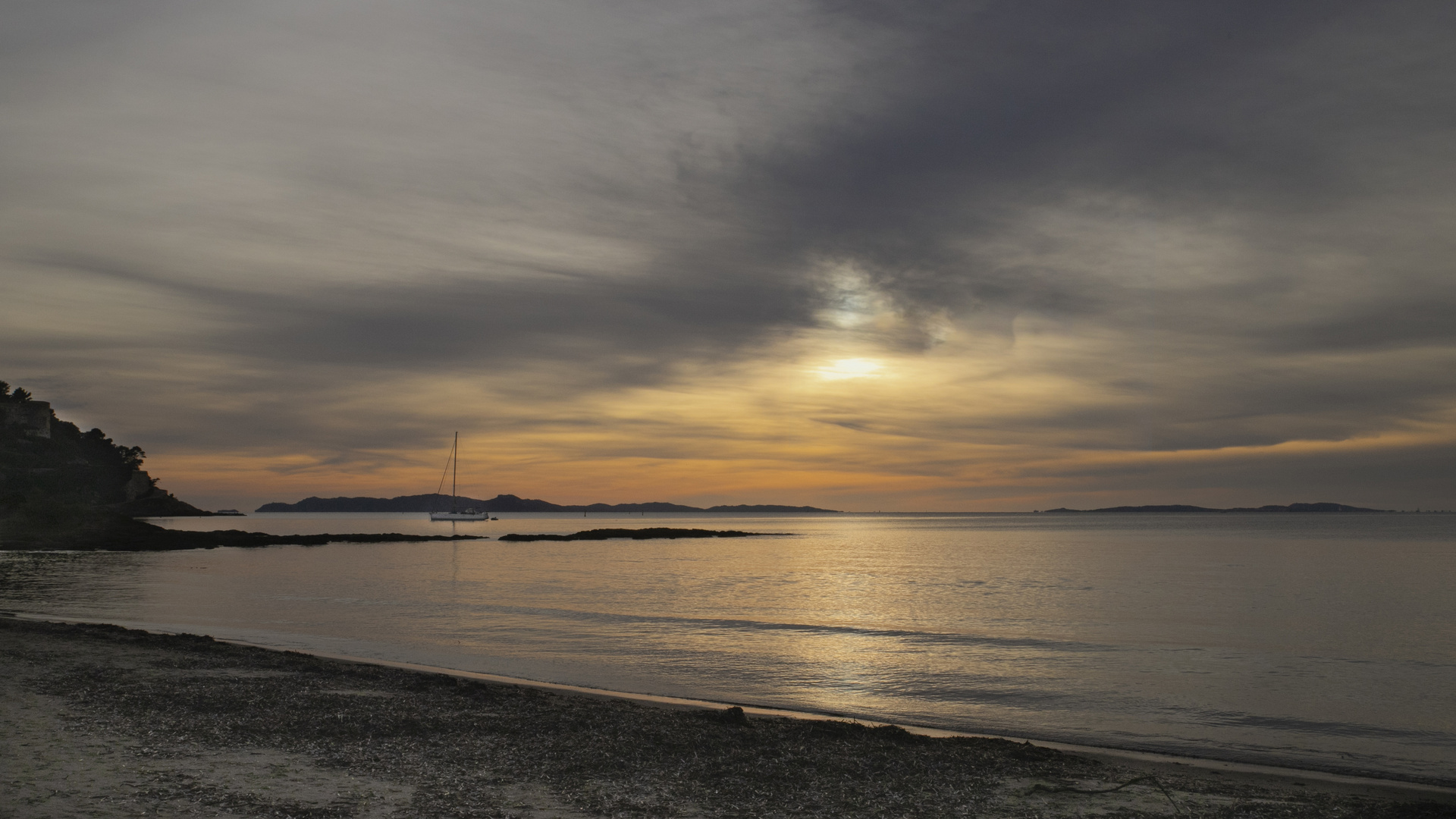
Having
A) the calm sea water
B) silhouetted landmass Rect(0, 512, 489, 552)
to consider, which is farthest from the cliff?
the calm sea water

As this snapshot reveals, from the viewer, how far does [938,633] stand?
2973 cm

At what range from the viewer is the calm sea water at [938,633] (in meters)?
16.7

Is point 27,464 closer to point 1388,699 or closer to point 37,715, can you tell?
point 37,715

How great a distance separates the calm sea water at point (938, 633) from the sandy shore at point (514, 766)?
343 centimetres

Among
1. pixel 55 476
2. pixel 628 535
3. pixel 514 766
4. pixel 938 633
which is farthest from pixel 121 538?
pixel 514 766

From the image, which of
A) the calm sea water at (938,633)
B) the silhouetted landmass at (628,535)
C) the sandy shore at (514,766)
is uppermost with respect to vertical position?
the sandy shore at (514,766)

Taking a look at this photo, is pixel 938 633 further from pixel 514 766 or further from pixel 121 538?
pixel 121 538

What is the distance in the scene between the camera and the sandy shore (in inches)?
357

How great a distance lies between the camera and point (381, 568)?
62031mm

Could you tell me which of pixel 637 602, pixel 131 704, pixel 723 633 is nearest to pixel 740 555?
pixel 637 602

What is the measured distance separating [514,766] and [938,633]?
22.1 meters

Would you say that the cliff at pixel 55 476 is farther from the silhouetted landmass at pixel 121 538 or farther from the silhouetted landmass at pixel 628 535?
the silhouetted landmass at pixel 628 535

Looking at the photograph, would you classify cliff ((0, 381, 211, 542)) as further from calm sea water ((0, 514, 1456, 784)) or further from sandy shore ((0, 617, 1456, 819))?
A: sandy shore ((0, 617, 1456, 819))

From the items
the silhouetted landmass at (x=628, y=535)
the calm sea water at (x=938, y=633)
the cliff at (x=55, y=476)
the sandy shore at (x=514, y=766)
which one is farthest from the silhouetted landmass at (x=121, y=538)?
the sandy shore at (x=514, y=766)
